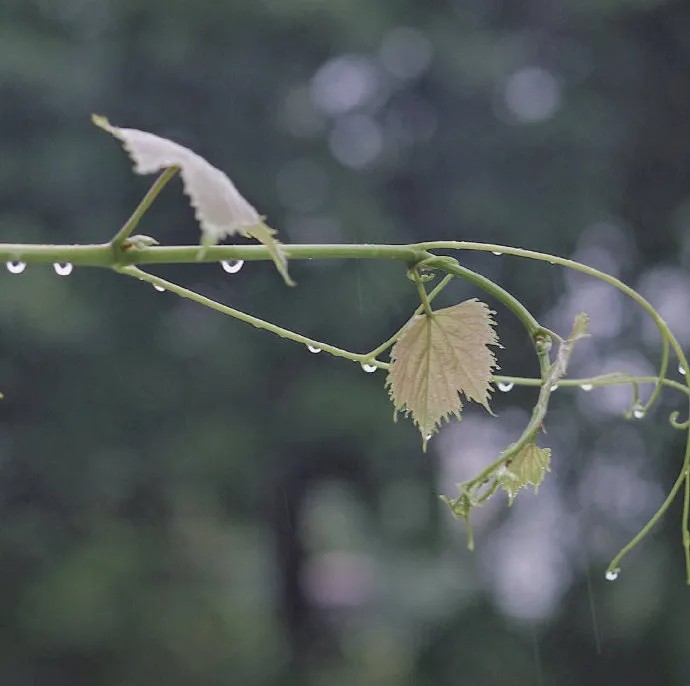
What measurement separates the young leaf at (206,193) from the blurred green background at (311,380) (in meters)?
2.58

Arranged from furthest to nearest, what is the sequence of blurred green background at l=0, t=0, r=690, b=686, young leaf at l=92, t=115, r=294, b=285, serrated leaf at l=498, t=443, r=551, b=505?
blurred green background at l=0, t=0, r=690, b=686 < serrated leaf at l=498, t=443, r=551, b=505 < young leaf at l=92, t=115, r=294, b=285

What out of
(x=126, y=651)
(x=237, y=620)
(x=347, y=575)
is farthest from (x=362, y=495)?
(x=126, y=651)

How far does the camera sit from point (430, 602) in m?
2.89

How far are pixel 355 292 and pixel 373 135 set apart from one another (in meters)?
0.59

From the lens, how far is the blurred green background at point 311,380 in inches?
116

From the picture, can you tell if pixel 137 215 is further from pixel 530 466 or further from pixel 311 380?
pixel 311 380

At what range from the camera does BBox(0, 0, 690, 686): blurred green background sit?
2955mm

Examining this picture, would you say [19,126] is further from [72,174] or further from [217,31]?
[217,31]

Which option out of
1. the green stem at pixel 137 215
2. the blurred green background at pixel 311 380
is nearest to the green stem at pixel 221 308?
the green stem at pixel 137 215

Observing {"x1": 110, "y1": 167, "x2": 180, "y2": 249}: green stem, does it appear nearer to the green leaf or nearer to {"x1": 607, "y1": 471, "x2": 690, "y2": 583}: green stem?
the green leaf

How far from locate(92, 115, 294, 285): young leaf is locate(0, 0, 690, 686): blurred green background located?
258 centimetres

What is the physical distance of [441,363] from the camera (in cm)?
30

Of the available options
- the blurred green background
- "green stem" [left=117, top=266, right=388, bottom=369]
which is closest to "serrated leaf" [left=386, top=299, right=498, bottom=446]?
"green stem" [left=117, top=266, right=388, bottom=369]

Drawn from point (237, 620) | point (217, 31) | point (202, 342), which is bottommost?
point (237, 620)
